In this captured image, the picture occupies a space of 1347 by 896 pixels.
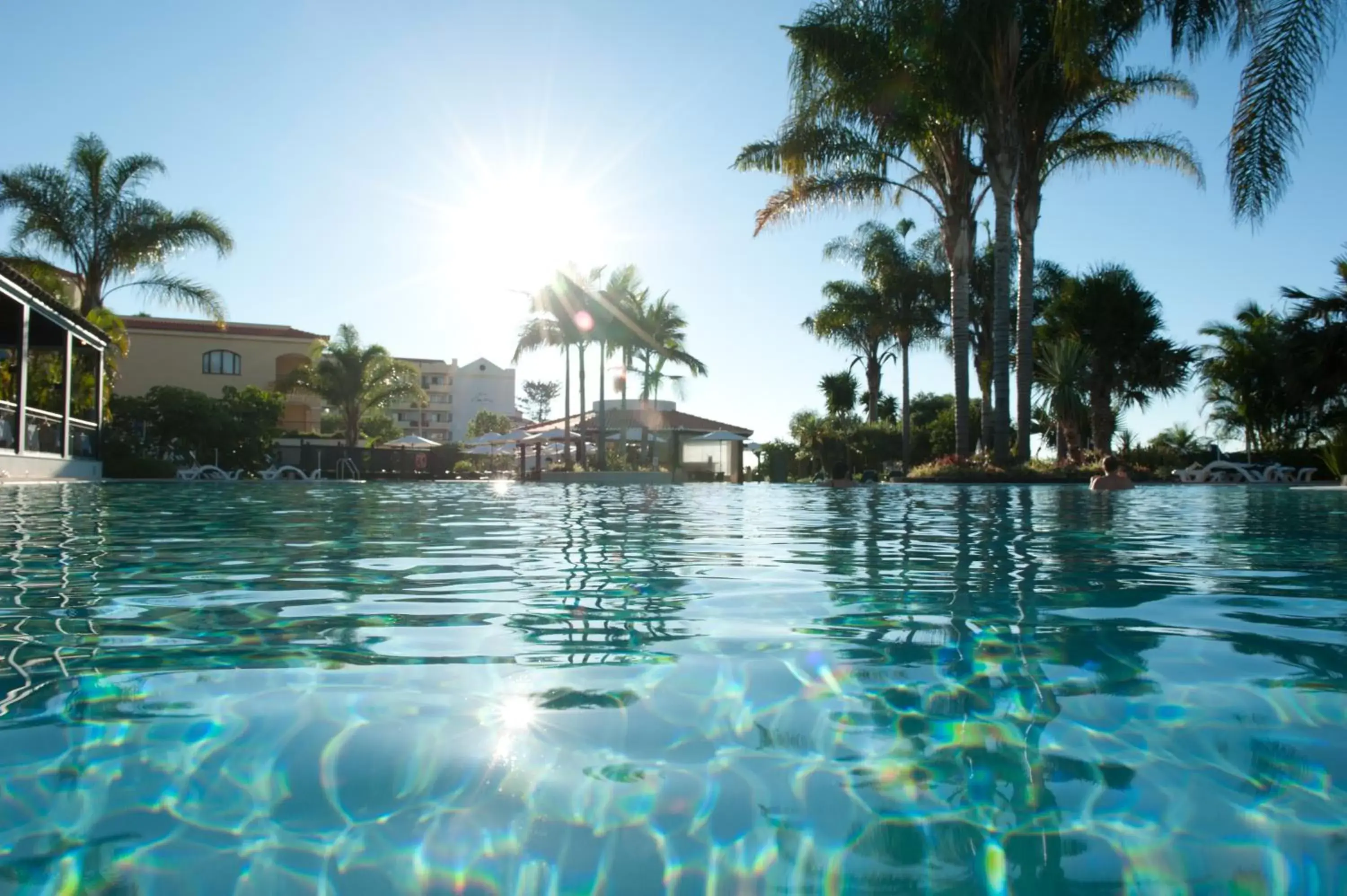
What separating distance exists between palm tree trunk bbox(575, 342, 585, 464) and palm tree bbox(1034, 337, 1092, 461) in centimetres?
1403

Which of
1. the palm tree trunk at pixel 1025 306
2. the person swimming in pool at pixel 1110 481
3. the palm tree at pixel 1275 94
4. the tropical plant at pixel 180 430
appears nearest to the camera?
the palm tree at pixel 1275 94

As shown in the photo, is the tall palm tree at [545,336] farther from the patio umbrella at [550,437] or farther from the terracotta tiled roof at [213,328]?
the terracotta tiled roof at [213,328]

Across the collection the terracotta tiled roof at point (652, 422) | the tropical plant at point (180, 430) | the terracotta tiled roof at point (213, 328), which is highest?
the terracotta tiled roof at point (213, 328)

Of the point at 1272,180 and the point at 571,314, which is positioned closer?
the point at 1272,180

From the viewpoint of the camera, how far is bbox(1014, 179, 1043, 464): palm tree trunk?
18.3 meters

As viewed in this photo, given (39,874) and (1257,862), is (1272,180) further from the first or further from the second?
(39,874)

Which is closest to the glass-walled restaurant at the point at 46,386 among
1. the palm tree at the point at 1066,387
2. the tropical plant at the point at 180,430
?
the tropical plant at the point at 180,430

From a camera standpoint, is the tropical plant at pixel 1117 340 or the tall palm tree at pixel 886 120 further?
the tropical plant at pixel 1117 340

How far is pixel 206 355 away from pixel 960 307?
44665mm

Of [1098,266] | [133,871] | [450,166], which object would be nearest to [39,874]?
[133,871]

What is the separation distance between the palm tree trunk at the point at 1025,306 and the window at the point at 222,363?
45.3 metres

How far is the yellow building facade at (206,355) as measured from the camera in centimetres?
4994

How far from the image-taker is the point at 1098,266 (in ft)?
89.1

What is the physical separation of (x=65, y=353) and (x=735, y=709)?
20080mm
